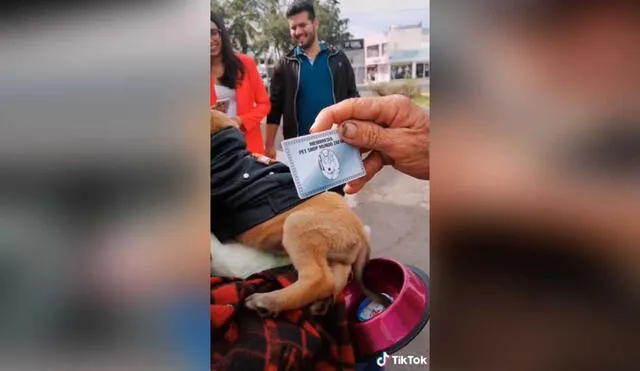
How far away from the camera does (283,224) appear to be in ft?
8.38

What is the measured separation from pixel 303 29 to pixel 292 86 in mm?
256

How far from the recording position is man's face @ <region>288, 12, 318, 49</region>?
2475 mm

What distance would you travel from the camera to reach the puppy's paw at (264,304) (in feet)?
8.27

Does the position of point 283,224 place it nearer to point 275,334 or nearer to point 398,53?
point 275,334

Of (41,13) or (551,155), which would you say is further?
(41,13)

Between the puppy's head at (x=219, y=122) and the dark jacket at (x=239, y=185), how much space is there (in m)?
0.02

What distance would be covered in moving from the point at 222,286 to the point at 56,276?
35.5 inches

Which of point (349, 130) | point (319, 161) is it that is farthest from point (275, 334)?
point (349, 130)

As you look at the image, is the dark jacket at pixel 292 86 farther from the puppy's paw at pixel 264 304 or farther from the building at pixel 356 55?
the puppy's paw at pixel 264 304

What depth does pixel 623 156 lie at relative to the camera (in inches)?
98.5

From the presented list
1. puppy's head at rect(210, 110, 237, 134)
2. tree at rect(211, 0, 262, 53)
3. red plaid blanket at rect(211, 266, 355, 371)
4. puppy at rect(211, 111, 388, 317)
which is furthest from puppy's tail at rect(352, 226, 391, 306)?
tree at rect(211, 0, 262, 53)

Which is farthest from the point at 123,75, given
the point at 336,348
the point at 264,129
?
the point at 336,348

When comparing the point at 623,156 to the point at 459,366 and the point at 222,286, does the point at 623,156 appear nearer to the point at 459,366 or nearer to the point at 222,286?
the point at 459,366

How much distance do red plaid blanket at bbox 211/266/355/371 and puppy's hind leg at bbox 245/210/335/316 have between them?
0.03 meters
